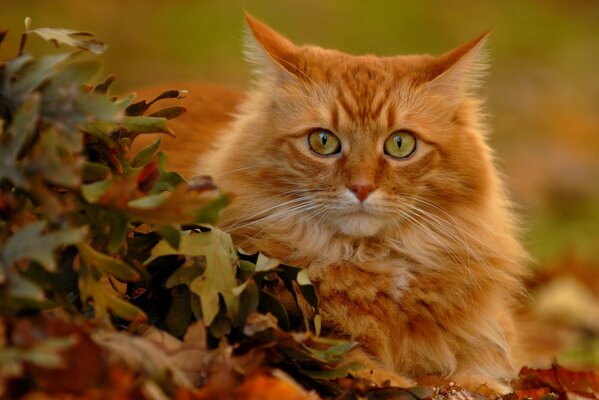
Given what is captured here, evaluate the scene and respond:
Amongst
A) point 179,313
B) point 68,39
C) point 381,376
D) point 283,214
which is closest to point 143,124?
point 68,39

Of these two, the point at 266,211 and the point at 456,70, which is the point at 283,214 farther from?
the point at 456,70

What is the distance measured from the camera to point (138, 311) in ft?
7.30

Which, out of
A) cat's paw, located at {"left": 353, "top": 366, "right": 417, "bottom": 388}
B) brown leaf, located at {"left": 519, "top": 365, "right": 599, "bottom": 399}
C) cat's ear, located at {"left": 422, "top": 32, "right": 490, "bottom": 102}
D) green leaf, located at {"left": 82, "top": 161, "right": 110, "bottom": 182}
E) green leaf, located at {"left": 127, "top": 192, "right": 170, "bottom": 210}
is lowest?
brown leaf, located at {"left": 519, "top": 365, "right": 599, "bottom": 399}

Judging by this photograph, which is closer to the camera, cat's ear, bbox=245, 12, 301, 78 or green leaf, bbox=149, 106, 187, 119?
green leaf, bbox=149, 106, 187, 119

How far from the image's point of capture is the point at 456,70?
10.4 ft

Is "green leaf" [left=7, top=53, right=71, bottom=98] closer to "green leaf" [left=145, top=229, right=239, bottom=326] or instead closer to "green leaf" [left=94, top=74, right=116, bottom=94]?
"green leaf" [left=94, top=74, right=116, bottom=94]

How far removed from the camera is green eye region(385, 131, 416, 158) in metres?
3.01

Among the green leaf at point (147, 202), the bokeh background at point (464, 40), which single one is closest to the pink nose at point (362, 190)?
the green leaf at point (147, 202)

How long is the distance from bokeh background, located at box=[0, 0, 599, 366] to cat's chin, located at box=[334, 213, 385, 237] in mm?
3811

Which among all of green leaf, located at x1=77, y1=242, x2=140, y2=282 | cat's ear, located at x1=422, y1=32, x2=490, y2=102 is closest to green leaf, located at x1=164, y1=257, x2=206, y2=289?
green leaf, located at x1=77, y1=242, x2=140, y2=282

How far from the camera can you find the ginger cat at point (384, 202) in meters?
2.94

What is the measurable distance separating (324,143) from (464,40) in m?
9.05

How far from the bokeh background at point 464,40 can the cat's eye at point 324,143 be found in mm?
3841

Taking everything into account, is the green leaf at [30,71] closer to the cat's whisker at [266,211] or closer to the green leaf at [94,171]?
the green leaf at [94,171]
